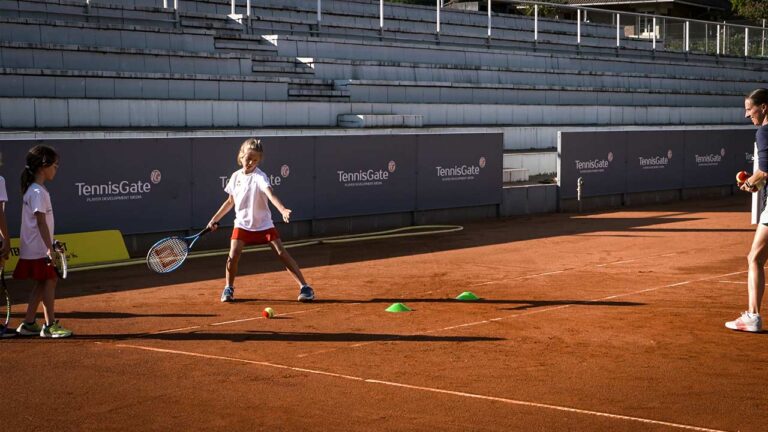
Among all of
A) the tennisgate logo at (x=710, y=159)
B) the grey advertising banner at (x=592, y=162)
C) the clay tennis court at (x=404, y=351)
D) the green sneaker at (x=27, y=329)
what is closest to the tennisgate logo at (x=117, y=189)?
the clay tennis court at (x=404, y=351)

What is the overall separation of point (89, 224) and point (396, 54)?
50.0 feet

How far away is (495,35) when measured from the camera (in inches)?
1463

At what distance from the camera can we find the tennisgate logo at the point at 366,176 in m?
22.5

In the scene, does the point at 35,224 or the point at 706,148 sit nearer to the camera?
the point at 35,224

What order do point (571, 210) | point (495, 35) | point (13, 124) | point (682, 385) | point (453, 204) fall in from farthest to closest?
1. point (495, 35)
2. point (571, 210)
3. point (453, 204)
4. point (13, 124)
5. point (682, 385)

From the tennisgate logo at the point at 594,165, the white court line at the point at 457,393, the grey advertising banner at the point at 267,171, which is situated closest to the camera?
the white court line at the point at 457,393

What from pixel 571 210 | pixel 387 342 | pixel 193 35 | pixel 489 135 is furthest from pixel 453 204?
pixel 387 342

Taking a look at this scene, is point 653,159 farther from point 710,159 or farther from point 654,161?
point 710,159

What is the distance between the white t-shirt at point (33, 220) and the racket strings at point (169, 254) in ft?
10.2

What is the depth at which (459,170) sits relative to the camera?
82.7 feet

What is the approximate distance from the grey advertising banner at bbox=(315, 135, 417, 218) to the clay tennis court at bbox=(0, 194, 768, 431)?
422cm

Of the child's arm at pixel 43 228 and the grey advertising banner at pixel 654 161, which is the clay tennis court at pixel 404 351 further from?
the grey advertising banner at pixel 654 161

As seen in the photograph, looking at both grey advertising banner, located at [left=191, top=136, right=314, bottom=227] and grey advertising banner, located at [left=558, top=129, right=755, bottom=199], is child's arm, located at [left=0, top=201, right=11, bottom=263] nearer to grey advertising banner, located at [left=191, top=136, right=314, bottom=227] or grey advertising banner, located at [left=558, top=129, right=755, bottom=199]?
grey advertising banner, located at [left=191, top=136, right=314, bottom=227]

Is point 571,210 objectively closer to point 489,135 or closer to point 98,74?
point 489,135
